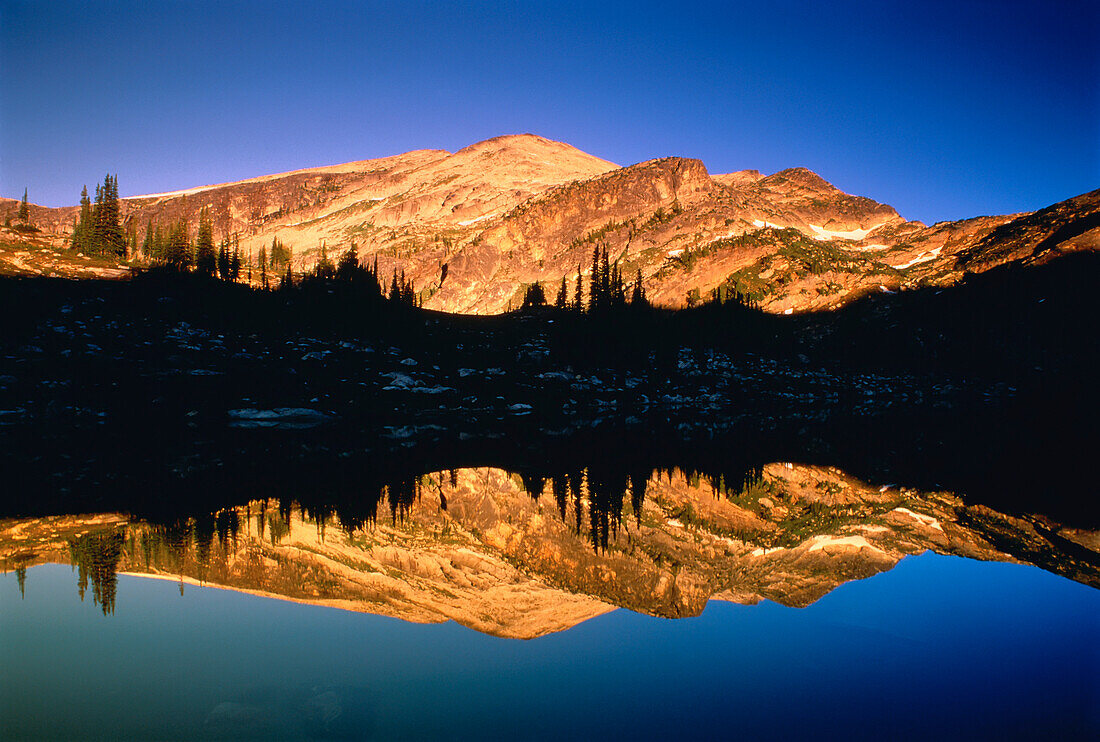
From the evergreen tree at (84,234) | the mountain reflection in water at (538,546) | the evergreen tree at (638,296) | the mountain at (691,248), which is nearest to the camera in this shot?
the mountain reflection in water at (538,546)

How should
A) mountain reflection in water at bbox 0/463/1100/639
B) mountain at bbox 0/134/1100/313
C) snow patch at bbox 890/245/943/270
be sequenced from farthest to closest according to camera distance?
snow patch at bbox 890/245/943/270
mountain at bbox 0/134/1100/313
mountain reflection in water at bbox 0/463/1100/639

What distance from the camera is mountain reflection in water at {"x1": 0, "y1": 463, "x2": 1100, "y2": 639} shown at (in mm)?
10352

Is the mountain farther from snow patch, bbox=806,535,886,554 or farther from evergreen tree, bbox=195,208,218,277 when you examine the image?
snow patch, bbox=806,535,886,554

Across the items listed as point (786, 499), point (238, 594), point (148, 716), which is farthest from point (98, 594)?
point (786, 499)

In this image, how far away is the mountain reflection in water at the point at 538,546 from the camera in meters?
10.4

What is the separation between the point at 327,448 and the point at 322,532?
48.3 ft

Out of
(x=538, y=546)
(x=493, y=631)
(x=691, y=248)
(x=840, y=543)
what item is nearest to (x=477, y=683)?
(x=493, y=631)

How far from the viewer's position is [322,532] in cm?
1341

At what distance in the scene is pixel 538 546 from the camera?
44.5ft

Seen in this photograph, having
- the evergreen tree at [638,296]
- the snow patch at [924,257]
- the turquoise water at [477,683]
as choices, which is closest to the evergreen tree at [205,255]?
the evergreen tree at [638,296]

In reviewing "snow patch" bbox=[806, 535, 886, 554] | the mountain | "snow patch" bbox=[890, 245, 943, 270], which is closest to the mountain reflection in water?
"snow patch" bbox=[806, 535, 886, 554]

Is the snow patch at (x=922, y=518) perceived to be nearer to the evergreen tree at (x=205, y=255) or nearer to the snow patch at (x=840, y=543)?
the snow patch at (x=840, y=543)

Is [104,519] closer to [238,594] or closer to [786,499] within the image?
[238,594]

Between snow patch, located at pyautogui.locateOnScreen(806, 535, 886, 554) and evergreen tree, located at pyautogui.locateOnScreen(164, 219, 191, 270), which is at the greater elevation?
evergreen tree, located at pyautogui.locateOnScreen(164, 219, 191, 270)
